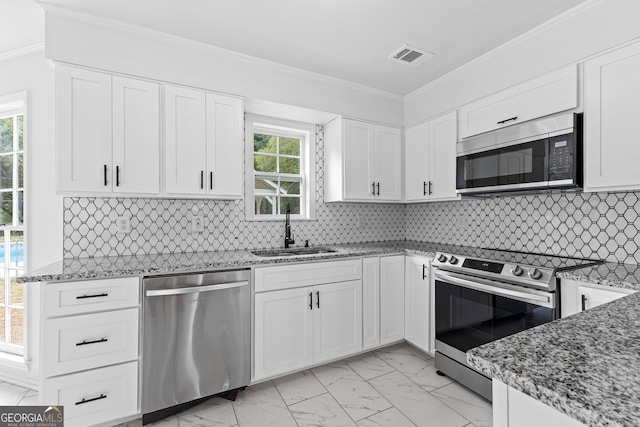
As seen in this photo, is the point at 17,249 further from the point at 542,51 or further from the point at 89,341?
the point at 542,51

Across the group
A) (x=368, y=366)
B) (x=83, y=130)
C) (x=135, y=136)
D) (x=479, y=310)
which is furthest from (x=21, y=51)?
(x=479, y=310)

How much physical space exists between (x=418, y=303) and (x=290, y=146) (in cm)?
206

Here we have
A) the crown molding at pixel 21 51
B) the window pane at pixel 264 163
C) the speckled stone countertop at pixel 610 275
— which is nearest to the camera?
the speckled stone countertop at pixel 610 275

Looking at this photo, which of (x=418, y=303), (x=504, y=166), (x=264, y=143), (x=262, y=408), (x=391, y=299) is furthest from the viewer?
(x=264, y=143)

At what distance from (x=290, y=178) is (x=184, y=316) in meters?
1.77

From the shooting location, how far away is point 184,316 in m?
2.11

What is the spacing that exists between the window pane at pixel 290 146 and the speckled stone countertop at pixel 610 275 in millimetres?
2547

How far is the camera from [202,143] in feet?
8.29

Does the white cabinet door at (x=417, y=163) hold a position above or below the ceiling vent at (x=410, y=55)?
below

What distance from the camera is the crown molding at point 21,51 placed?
2.59 meters

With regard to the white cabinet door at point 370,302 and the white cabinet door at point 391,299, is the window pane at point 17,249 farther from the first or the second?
the white cabinet door at point 391,299

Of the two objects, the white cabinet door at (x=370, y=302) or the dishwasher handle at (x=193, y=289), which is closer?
the dishwasher handle at (x=193, y=289)

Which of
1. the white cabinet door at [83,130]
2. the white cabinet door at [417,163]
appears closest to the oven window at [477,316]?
the white cabinet door at [417,163]

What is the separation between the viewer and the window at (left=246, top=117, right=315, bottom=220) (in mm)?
3165
